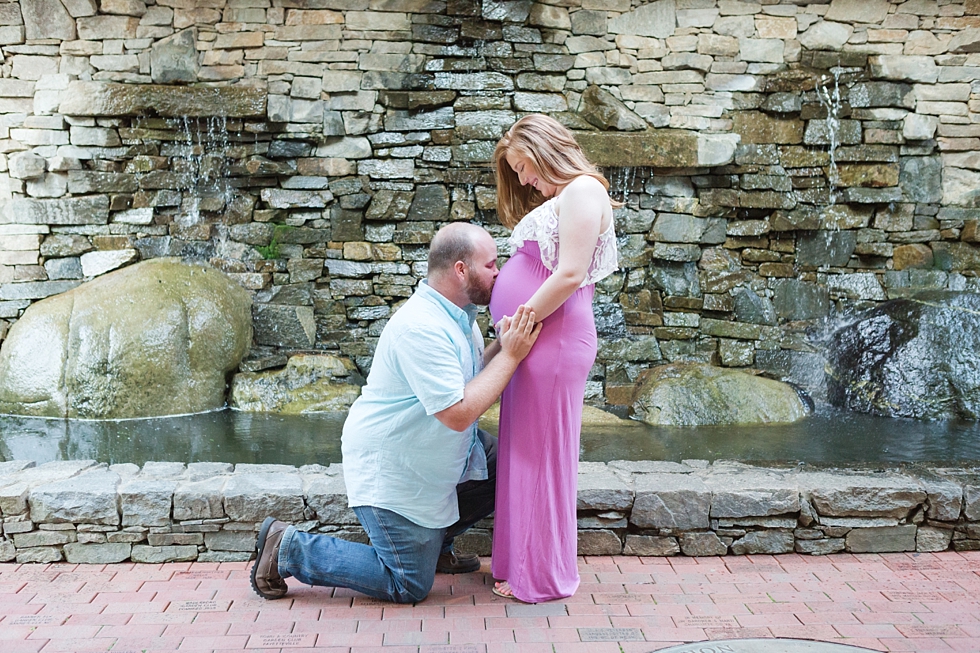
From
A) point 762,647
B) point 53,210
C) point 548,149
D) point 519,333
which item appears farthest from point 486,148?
point 762,647

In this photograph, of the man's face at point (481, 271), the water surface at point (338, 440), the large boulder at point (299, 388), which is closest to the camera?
the man's face at point (481, 271)

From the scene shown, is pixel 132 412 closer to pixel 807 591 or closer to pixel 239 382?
pixel 239 382

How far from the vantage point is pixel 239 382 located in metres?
5.86

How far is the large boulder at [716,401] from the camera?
5.41 metres

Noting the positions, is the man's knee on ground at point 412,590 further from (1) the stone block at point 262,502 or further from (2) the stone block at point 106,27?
(2) the stone block at point 106,27

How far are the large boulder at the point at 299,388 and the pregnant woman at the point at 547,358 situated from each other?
3.34 m

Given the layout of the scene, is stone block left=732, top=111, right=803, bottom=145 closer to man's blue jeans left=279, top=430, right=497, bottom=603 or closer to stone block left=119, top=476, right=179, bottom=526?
man's blue jeans left=279, top=430, right=497, bottom=603

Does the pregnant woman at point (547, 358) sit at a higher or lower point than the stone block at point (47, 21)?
lower

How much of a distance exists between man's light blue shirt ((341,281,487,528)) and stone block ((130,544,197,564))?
814mm

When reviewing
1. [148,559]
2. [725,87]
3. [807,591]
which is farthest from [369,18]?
[807,591]

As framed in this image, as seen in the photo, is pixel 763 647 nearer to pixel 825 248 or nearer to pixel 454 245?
pixel 454 245

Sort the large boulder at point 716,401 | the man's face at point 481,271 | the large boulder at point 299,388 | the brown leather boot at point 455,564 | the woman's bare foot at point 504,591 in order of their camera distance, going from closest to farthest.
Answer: the man's face at point 481,271
the woman's bare foot at point 504,591
the brown leather boot at point 455,564
the large boulder at point 716,401
the large boulder at point 299,388

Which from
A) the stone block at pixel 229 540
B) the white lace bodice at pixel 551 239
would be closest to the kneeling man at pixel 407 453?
the white lace bodice at pixel 551 239

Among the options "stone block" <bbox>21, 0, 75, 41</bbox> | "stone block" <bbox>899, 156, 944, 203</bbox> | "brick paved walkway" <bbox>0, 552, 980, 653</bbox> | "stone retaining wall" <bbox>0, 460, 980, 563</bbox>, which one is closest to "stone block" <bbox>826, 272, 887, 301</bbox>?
"stone block" <bbox>899, 156, 944, 203</bbox>
